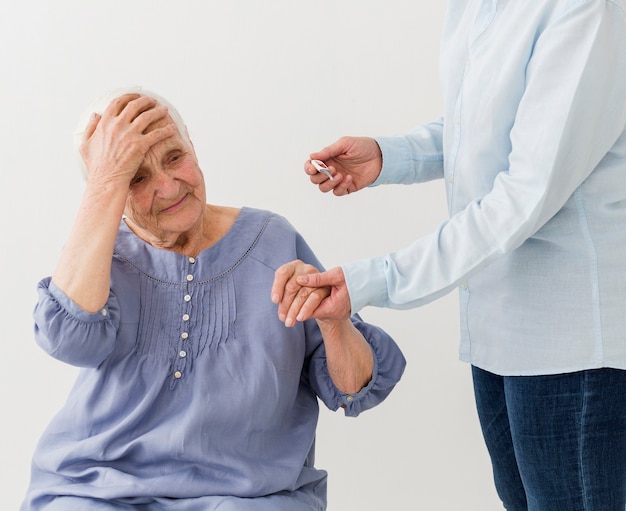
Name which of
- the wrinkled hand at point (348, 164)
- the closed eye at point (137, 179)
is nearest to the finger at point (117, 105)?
the closed eye at point (137, 179)

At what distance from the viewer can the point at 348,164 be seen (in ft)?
7.06

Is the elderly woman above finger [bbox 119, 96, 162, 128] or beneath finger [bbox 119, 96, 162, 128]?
beneath

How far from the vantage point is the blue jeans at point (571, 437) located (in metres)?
1.62

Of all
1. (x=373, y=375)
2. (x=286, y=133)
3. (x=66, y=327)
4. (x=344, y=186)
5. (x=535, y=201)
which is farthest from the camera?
(x=286, y=133)

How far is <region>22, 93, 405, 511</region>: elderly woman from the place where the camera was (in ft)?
6.06

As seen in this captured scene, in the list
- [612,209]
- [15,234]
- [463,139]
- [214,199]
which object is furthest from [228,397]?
[15,234]

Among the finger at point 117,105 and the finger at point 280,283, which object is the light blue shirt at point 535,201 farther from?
the finger at point 117,105

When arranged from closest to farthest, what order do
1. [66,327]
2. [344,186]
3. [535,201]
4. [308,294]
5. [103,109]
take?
1. [535,201]
2. [308,294]
3. [66,327]
4. [103,109]
5. [344,186]

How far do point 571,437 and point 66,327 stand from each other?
99cm

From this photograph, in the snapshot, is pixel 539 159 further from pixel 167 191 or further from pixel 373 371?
pixel 167 191

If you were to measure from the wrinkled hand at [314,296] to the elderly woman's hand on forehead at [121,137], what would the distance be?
1.39 feet

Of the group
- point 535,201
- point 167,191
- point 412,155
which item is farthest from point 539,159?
point 167,191

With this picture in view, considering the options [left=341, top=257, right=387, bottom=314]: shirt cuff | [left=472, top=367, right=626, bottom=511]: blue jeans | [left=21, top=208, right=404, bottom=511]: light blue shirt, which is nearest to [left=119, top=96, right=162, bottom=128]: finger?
[left=21, top=208, right=404, bottom=511]: light blue shirt

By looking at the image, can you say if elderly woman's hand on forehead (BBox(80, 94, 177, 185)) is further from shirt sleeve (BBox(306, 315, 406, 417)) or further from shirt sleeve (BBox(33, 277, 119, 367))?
shirt sleeve (BBox(306, 315, 406, 417))
